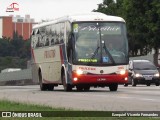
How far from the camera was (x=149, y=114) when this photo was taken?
1234 cm

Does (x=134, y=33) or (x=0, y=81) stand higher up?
(x=134, y=33)

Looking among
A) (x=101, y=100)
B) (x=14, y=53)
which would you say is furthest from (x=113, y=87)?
(x=14, y=53)

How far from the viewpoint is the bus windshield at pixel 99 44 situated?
30.0m

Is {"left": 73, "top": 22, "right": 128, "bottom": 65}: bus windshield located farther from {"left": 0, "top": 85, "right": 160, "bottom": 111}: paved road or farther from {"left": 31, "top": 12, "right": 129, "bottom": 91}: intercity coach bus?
{"left": 0, "top": 85, "right": 160, "bottom": 111}: paved road

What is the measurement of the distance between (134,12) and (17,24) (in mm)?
127666

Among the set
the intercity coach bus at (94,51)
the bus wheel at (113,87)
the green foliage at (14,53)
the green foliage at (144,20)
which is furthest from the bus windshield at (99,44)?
the green foliage at (14,53)

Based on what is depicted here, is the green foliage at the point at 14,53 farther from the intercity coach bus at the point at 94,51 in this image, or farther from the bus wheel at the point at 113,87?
the intercity coach bus at the point at 94,51

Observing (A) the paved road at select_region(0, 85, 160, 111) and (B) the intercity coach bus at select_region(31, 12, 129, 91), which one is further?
(B) the intercity coach bus at select_region(31, 12, 129, 91)

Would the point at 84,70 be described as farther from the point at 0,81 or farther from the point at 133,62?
the point at 0,81

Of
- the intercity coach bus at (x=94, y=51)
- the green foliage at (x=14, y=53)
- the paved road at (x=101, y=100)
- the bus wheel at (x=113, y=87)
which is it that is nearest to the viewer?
the paved road at (x=101, y=100)

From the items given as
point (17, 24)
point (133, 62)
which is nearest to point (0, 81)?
point (133, 62)

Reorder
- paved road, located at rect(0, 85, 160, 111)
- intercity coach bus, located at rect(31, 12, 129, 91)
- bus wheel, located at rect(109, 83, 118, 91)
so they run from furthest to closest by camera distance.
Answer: bus wheel, located at rect(109, 83, 118, 91) → intercity coach bus, located at rect(31, 12, 129, 91) → paved road, located at rect(0, 85, 160, 111)

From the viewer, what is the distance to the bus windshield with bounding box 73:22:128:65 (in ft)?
98.3

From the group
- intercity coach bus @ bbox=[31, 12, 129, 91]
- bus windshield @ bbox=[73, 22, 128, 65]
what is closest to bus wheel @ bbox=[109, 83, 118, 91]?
intercity coach bus @ bbox=[31, 12, 129, 91]
